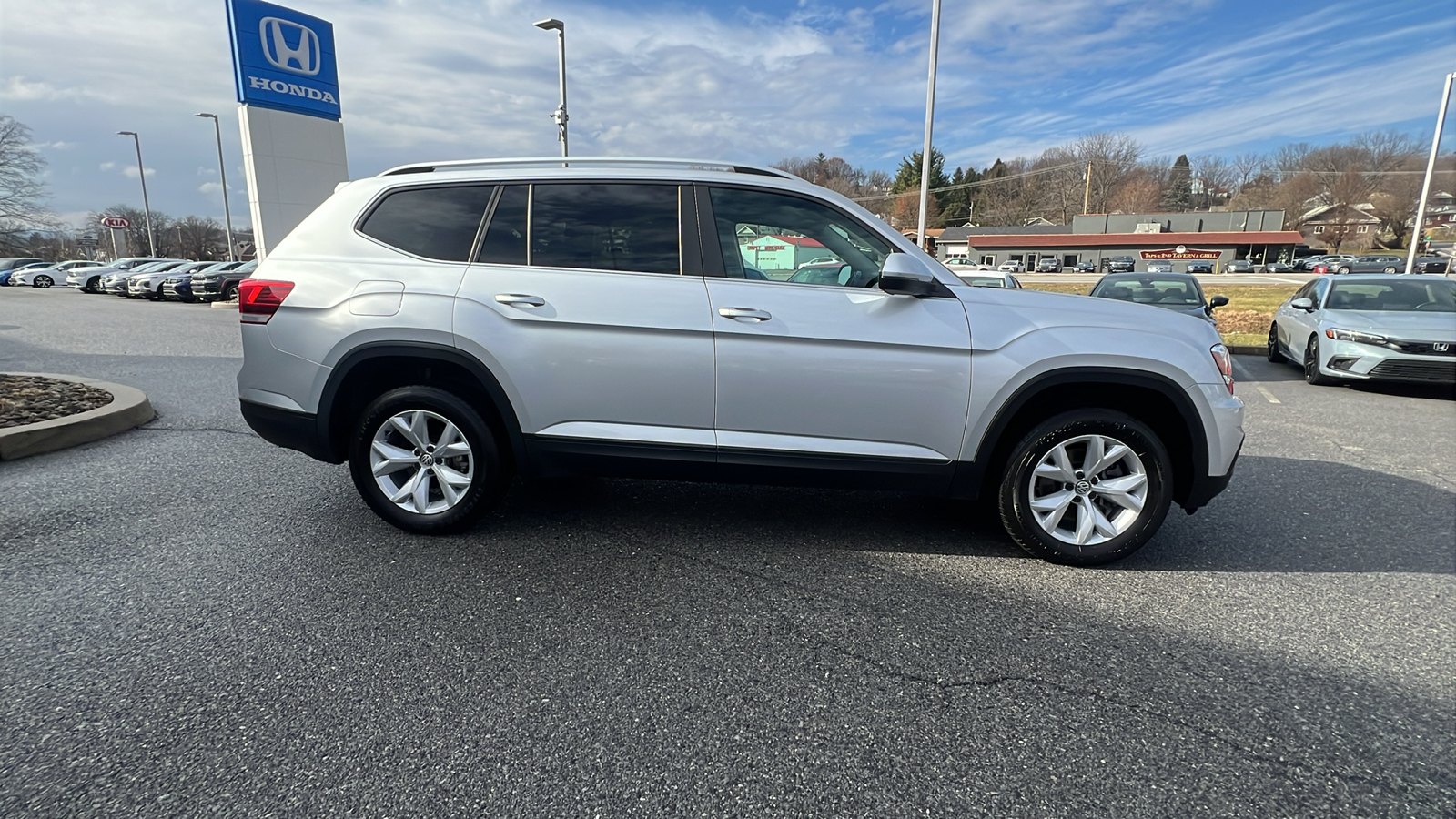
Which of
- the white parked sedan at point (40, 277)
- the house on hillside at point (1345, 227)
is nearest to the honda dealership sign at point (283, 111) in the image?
the white parked sedan at point (40, 277)

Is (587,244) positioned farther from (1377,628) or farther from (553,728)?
(1377,628)

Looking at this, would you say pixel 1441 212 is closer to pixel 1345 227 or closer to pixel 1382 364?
pixel 1345 227

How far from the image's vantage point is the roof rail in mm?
3828

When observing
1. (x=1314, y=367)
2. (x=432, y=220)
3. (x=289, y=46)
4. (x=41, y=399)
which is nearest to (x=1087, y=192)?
(x=289, y=46)

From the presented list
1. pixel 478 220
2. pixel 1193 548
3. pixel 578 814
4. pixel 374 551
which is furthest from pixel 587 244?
pixel 1193 548

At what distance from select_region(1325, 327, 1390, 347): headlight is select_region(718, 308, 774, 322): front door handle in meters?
8.80

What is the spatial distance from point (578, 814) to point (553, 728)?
15.4 inches

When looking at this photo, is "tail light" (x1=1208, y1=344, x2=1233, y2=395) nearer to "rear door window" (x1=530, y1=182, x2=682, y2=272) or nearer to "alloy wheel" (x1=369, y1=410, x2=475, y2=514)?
"rear door window" (x1=530, y1=182, x2=682, y2=272)

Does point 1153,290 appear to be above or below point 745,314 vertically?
below

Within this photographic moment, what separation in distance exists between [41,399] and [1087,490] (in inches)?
310

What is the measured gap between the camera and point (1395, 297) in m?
9.25

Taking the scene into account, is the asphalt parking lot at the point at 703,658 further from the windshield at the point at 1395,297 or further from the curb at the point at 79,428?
the windshield at the point at 1395,297

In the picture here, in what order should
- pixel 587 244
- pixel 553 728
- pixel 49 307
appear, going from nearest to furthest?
pixel 553 728
pixel 587 244
pixel 49 307

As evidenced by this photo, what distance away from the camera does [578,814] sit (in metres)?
1.98
